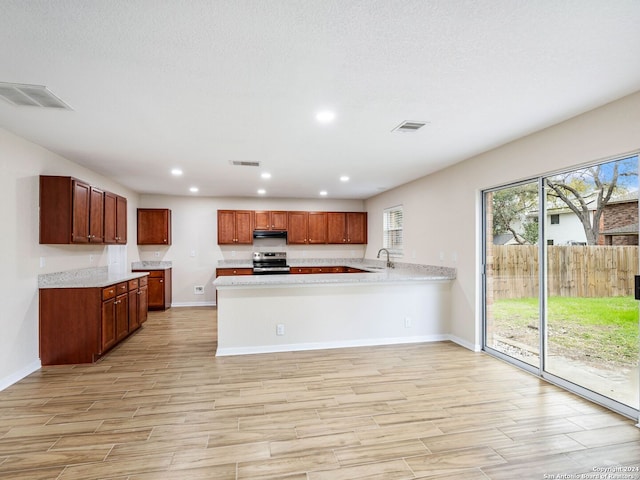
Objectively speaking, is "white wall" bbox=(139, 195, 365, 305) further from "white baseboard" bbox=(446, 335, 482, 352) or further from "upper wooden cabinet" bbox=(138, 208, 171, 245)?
"white baseboard" bbox=(446, 335, 482, 352)

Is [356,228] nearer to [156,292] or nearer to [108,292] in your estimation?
[156,292]

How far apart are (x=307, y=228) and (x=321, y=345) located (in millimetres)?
3803

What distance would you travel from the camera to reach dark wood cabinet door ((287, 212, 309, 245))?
7.76 m

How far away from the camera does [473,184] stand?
435 centimetres

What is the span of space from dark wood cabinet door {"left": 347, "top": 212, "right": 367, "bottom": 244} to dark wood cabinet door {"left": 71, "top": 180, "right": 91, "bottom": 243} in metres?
5.24

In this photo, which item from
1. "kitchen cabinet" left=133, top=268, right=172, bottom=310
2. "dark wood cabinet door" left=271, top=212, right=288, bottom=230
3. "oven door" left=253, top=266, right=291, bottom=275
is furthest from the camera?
"dark wood cabinet door" left=271, top=212, right=288, bottom=230

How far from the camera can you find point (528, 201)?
372 cm

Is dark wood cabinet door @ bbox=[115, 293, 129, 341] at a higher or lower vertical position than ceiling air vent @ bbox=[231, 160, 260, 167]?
lower

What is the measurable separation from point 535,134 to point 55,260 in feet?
18.3

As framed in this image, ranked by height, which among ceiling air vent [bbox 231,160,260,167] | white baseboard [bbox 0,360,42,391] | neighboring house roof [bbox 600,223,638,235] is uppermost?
ceiling air vent [bbox 231,160,260,167]

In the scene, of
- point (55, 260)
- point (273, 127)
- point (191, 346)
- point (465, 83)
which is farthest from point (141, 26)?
point (191, 346)

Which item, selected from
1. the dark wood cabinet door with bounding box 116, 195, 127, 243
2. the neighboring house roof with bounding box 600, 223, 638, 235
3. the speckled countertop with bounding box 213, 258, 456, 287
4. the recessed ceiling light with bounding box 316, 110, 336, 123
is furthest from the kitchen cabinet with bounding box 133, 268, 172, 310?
the neighboring house roof with bounding box 600, 223, 638, 235

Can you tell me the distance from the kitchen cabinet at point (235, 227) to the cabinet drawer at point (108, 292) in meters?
3.25

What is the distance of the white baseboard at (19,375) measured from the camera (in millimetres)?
3188
